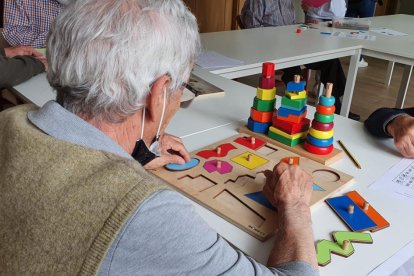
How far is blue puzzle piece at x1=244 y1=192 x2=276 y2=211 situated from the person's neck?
33 cm

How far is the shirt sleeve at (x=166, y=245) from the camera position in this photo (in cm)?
60

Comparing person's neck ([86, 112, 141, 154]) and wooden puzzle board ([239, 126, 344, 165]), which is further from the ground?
person's neck ([86, 112, 141, 154])

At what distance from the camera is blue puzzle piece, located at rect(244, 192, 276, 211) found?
99 cm

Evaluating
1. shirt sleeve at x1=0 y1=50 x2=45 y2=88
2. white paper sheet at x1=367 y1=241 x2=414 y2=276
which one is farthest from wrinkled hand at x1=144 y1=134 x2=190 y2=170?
shirt sleeve at x1=0 y1=50 x2=45 y2=88

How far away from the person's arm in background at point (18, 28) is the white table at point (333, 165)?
50cm

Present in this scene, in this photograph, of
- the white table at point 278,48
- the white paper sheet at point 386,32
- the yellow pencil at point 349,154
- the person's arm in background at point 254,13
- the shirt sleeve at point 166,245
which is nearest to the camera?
the shirt sleeve at point 166,245

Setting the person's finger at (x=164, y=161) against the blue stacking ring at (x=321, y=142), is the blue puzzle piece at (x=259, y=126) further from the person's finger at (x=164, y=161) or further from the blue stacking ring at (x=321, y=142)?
the person's finger at (x=164, y=161)

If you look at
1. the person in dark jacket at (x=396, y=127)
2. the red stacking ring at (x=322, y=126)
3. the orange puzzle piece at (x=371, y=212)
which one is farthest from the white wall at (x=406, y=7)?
the orange puzzle piece at (x=371, y=212)

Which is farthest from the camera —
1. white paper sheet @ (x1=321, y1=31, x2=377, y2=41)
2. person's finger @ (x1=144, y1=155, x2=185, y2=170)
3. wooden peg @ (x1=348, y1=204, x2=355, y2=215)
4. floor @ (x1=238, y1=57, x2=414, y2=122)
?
floor @ (x1=238, y1=57, x2=414, y2=122)

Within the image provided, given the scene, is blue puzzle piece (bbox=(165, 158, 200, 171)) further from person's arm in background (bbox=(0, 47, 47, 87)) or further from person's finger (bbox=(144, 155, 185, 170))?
person's arm in background (bbox=(0, 47, 47, 87))

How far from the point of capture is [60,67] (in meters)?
0.74

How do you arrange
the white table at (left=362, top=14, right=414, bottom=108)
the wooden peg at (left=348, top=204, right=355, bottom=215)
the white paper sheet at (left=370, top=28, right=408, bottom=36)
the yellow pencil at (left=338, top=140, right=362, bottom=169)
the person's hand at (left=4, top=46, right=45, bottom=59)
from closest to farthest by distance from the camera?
the wooden peg at (left=348, top=204, right=355, bottom=215) → the yellow pencil at (left=338, top=140, right=362, bottom=169) → the person's hand at (left=4, top=46, right=45, bottom=59) → the white table at (left=362, top=14, right=414, bottom=108) → the white paper sheet at (left=370, top=28, right=408, bottom=36)

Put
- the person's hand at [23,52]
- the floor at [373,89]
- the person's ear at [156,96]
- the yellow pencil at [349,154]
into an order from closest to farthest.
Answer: the person's ear at [156,96], the yellow pencil at [349,154], the person's hand at [23,52], the floor at [373,89]

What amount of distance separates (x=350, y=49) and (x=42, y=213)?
97.7 inches
